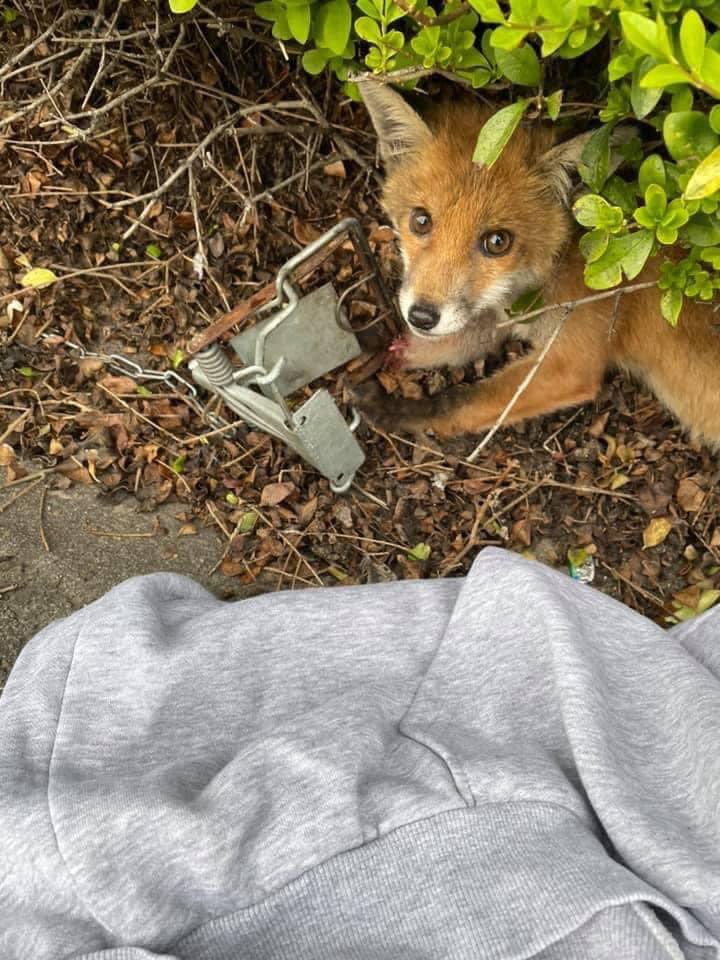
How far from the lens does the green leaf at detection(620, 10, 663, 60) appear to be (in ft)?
3.33

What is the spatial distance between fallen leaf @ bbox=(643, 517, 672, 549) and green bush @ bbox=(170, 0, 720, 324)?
3.96ft

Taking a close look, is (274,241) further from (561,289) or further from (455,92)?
(561,289)

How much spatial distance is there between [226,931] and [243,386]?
140 cm

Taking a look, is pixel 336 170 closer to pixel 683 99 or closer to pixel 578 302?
pixel 578 302

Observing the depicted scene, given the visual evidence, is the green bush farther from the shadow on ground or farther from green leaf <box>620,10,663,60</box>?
the shadow on ground

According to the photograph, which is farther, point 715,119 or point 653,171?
point 653,171

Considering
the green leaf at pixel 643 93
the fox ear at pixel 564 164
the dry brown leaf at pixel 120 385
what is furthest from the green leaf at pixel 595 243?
the dry brown leaf at pixel 120 385

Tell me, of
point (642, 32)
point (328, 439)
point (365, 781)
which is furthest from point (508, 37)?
point (365, 781)

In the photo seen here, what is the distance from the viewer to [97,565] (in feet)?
8.67

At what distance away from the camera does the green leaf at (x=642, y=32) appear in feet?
3.33

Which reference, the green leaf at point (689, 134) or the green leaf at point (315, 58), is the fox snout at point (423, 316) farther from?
the green leaf at point (689, 134)

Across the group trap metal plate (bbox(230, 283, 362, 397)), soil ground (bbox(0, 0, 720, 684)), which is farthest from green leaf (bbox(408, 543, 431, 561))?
trap metal plate (bbox(230, 283, 362, 397))

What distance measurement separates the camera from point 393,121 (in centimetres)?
212

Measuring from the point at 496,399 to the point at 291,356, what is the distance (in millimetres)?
858
